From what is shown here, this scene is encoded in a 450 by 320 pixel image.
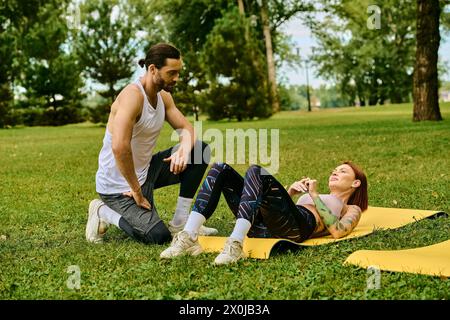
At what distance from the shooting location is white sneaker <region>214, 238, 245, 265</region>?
4055mm

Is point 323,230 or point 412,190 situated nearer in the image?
point 323,230

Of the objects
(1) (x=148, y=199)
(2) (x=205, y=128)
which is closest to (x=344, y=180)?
(1) (x=148, y=199)

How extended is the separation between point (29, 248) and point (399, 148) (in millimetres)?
7865

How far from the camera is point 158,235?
190 inches

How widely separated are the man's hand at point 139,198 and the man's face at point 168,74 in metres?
0.78

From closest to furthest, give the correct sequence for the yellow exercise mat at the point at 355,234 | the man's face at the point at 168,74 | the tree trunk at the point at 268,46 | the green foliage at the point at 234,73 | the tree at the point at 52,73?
the yellow exercise mat at the point at 355,234
the man's face at the point at 168,74
the green foliage at the point at 234,73
the tree at the point at 52,73
the tree trunk at the point at 268,46

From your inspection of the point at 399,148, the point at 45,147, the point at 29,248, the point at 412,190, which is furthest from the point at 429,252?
the point at 45,147

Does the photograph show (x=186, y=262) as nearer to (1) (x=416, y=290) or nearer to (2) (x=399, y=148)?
(1) (x=416, y=290)

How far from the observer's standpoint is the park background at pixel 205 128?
3.76m

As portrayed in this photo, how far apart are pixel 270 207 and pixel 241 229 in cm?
35

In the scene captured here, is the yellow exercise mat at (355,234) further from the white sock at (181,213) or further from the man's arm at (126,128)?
the man's arm at (126,128)

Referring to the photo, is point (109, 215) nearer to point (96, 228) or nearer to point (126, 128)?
point (96, 228)

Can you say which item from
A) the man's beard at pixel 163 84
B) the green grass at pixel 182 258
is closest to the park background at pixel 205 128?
the green grass at pixel 182 258

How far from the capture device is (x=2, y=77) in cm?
2838
